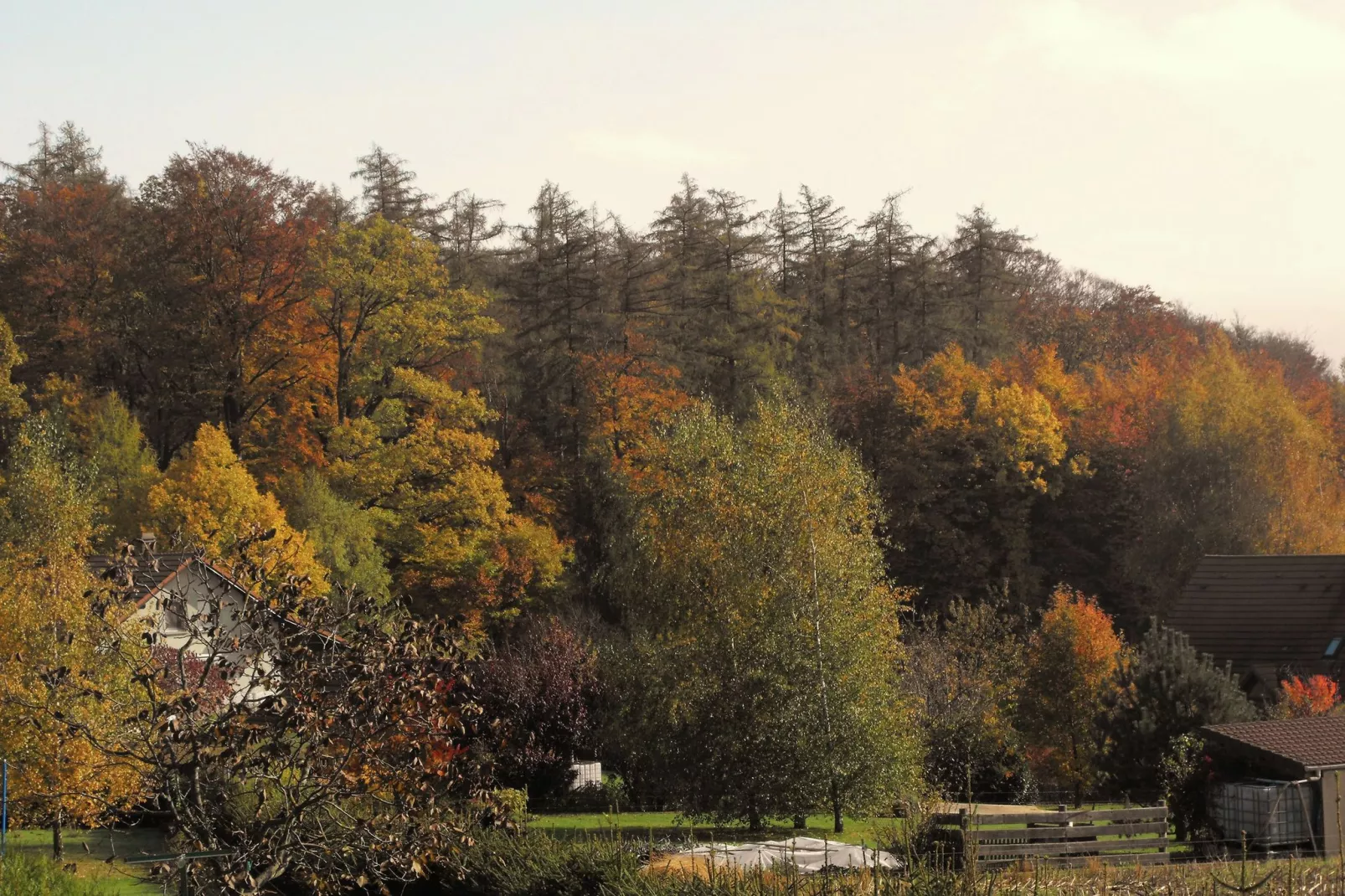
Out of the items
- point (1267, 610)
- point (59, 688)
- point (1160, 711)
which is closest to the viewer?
point (59, 688)

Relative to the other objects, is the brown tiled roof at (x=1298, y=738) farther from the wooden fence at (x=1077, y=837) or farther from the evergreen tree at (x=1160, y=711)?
the evergreen tree at (x=1160, y=711)

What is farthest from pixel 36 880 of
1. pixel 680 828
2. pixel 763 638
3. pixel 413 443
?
pixel 413 443

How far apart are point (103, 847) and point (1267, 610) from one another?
1313 inches

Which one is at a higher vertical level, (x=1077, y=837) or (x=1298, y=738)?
(x=1298, y=738)

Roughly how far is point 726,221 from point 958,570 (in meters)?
21.2

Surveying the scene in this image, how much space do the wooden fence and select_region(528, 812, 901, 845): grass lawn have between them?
483cm

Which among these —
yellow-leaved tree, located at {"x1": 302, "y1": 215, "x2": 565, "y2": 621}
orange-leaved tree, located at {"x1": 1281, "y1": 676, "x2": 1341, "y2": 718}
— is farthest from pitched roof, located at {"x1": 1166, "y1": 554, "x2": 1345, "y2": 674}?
yellow-leaved tree, located at {"x1": 302, "y1": 215, "x2": 565, "y2": 621}

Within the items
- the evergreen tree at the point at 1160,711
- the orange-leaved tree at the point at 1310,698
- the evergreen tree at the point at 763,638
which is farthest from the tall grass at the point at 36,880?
the orange-leaved tree at the point at 1310,698

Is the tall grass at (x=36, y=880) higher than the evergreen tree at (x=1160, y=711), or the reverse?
the evergreen tree at (x=1160, y=711)

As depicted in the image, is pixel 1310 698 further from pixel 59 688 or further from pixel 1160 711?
pixel 59 688

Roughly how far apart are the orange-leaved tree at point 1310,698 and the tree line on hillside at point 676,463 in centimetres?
14

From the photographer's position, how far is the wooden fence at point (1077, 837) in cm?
2042

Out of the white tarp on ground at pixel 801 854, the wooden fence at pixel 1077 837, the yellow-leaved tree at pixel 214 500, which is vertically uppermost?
the yellow-leaved tree at pixel 214 500

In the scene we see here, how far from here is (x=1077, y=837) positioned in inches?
846
